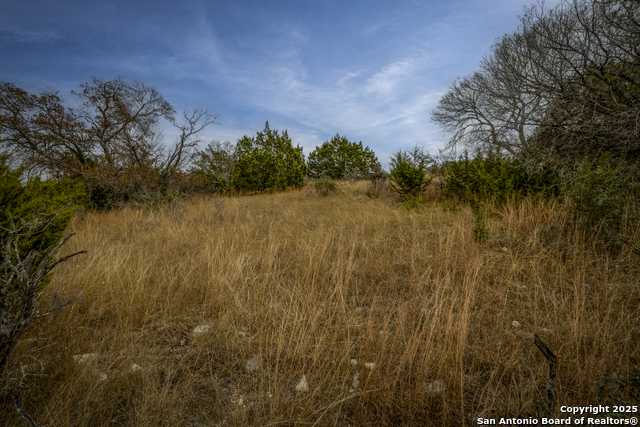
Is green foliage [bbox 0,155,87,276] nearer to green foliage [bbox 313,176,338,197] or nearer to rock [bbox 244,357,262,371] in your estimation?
rock [bbox 244,357,262,371]

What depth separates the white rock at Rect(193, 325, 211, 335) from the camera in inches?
81.3

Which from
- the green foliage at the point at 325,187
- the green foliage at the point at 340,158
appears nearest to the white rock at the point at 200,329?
the green foliage at the point at 325,187

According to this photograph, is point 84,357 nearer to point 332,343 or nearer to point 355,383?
point 332,343

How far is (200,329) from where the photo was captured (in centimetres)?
210

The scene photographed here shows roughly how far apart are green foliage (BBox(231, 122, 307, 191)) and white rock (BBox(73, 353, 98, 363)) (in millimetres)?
14578

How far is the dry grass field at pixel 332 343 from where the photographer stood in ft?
4.49

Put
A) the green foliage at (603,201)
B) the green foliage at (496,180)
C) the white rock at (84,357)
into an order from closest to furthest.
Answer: the white rock at (84,357), the green foliage at (603,201), the green foliage at (496,180)

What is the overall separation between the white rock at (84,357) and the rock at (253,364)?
37.3 inches

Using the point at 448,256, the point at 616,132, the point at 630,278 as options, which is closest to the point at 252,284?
the point at 448,256

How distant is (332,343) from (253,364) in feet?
1.81

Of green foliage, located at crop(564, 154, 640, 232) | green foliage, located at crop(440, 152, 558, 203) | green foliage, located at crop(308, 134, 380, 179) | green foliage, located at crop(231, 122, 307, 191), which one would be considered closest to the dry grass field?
green foliage, located at crop(564, 154, 640, 232)

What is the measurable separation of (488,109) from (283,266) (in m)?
15.0

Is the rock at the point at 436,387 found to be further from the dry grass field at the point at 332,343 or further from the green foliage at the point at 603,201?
the green foliage at the point at 603,201

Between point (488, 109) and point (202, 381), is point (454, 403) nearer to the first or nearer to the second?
point (202, 381)
